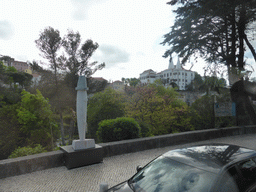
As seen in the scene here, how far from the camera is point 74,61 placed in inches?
1085

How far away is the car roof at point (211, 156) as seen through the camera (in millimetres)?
2324

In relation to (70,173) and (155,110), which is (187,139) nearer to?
(155,110)

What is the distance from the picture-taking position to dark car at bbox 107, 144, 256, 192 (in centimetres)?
214

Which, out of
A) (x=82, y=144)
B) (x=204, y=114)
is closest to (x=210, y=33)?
(x=204, y=114)

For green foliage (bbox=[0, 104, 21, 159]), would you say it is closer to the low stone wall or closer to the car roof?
the low stone wall

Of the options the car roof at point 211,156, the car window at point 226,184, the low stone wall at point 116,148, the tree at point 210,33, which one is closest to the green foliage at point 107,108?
the tree at point 210,33

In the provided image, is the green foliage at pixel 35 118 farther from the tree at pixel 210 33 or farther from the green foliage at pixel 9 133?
the tree at pixel 210 33

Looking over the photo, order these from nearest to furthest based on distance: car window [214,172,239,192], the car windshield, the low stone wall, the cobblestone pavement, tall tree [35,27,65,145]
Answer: car window [214,172,239,192] → the car windshield → the cobblestone pavement → the low stone wall → tall tree [35,27,65,145]

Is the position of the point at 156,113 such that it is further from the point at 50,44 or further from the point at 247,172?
the point at 50,44

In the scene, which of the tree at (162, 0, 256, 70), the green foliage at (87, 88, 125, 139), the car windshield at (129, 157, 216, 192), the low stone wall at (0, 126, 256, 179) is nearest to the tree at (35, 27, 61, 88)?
the green foliage at (87, 88, 125, 139)

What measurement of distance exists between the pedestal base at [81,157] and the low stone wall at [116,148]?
33cm

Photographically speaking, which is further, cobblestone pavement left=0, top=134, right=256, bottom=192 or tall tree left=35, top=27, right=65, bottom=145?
tall tree left=35, top=27, right=65, bottom=145

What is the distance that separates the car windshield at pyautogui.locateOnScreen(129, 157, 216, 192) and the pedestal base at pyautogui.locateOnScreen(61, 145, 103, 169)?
2884 mm

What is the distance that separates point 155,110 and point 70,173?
7618 millimetres
